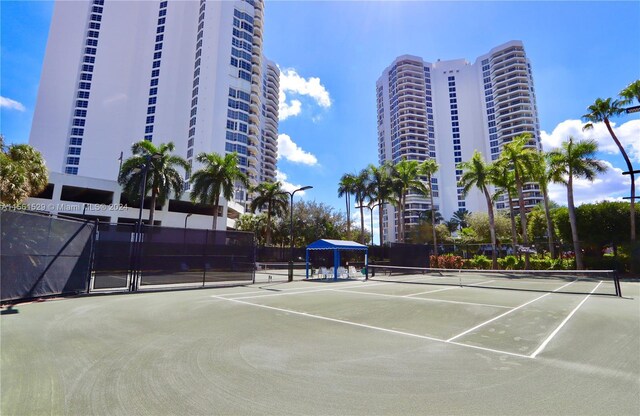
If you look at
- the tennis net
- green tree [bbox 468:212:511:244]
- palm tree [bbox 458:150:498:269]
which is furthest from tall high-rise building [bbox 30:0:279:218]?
the tennis net

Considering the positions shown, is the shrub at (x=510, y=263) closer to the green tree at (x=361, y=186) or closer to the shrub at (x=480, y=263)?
the shrub at (x=480, y=263)

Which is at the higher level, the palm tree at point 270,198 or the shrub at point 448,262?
the palm tree at point 270,198

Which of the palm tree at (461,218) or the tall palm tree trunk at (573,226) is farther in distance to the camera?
the palm tree at (461,218)

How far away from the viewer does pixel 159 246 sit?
14875 millimetres

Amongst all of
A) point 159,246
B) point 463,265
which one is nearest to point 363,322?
point 159,246

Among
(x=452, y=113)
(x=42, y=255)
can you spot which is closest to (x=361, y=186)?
(x=42, y=255)

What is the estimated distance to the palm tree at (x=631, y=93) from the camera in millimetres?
27031

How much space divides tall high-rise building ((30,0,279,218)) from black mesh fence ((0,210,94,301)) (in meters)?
63.8

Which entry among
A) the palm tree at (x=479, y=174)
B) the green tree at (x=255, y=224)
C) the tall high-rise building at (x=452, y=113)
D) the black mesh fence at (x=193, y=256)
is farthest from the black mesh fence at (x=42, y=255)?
the tall high-rise building at (x=452, y=113)

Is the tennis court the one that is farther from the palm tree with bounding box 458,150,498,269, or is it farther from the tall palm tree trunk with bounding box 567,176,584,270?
the palm tree with bounding box 458,150,498,269

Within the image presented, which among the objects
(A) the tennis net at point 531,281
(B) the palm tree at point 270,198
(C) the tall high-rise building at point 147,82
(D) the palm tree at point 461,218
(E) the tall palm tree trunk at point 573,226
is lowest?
(A) the tennis net at point 531,281

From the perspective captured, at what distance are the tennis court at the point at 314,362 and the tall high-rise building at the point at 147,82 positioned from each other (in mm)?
70249

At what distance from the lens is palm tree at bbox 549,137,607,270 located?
29.2 metres

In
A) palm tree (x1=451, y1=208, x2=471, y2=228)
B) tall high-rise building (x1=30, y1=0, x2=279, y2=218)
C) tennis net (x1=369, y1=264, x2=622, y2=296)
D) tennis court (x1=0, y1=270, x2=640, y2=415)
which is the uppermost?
tall high-rise building (x1=30, y1=0, x2=279, y2=218)
